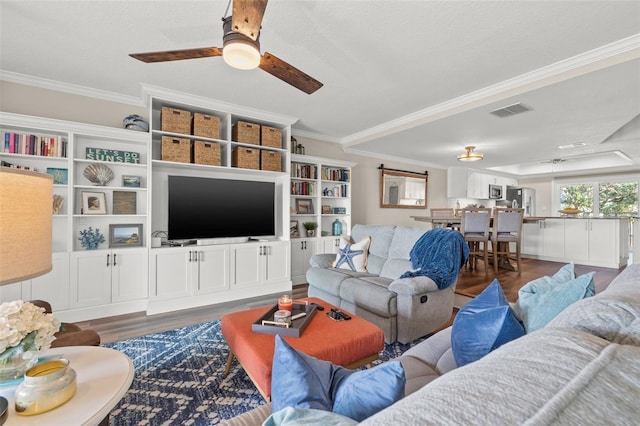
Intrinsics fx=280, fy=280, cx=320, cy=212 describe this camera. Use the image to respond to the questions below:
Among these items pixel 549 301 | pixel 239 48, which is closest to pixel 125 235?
pixel 239 48

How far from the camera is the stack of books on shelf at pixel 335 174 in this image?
4.94 metres

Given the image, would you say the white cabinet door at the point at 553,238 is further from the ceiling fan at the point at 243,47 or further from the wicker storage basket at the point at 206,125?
the wicker storage basket at the point at 206,125

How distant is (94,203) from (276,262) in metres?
2.27

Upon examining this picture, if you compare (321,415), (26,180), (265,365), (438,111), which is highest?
(438,111)

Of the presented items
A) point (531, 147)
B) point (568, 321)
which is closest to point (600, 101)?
point (531, 147)

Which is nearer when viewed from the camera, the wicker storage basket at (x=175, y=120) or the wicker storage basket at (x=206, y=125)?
the wicker storage basket at (x=175, y=120)

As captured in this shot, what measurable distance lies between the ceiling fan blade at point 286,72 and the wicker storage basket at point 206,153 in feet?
5.73

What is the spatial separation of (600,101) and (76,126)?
573 cm

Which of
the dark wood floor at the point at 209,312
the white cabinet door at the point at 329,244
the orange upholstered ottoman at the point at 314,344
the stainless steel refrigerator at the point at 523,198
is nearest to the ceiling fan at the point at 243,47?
the orange upholstered ottoman at the point at 314,344

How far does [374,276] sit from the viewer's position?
3082mm

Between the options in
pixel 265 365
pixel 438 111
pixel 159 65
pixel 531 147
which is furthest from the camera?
pixel 531 147

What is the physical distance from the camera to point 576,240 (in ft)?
18.0

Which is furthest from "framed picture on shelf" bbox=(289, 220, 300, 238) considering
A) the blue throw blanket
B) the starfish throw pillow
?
the blue throw blanket

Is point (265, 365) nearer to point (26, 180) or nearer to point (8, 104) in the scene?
point (26, 180)
